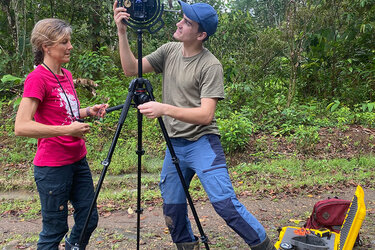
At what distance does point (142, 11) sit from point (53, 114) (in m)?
0.87

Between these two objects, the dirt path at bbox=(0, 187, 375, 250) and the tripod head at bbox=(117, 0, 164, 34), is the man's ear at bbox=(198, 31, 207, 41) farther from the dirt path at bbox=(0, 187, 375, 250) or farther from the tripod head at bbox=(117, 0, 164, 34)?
the dirt path at bbox=(0, 187, 375, 250)

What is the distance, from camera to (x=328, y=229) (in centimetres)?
329

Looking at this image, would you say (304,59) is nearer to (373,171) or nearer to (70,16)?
(373,171)

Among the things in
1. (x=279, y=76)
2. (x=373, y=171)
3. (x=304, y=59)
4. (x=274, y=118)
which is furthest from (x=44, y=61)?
(x=304, y=59)

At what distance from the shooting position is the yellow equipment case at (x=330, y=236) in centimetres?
283

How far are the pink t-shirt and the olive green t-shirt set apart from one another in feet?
2.28

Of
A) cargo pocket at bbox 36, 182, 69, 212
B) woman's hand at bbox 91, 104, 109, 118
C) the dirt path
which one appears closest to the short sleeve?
woman's hand at bbox 91, 104, 109, 118

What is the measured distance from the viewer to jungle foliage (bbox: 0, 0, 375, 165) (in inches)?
290

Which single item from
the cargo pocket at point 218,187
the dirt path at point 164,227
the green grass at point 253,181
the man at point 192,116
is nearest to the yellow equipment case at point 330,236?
the dirt path at point 164,227

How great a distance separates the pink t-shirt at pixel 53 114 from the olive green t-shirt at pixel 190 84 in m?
0.69

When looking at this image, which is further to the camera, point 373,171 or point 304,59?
point 304,59

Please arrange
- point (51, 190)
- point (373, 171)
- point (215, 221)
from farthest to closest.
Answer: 1. point (373, 171)
2. point (215, 221)
3. point (51, 190)

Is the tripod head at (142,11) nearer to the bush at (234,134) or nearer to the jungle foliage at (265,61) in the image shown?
the bush at (234,134)

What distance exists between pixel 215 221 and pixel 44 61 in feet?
8.48
